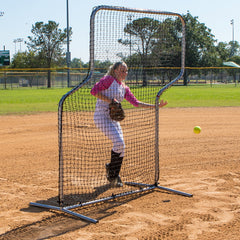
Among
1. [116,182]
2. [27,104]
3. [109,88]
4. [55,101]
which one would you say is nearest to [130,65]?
[109,88]

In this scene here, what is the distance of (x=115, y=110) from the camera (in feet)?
16.1

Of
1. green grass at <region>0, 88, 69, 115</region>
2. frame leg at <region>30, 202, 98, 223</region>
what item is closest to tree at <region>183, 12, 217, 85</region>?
green grass at <region>0, 88, 69, 115</region>

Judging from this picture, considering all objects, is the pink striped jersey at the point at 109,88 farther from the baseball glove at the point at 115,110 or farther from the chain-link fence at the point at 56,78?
the chain-link fence at the point at 56,78

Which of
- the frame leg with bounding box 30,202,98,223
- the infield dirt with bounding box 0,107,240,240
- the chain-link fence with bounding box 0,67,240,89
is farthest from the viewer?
the chain-link fence with bounding box 0,67,240,89

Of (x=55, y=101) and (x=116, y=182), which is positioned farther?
(x=55, y=101)

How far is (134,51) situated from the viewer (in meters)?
5.27

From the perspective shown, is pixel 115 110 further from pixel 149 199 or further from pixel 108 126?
pixel 149 199

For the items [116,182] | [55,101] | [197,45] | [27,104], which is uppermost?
[197,45]

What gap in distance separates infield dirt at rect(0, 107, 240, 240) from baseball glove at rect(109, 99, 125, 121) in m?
1.13

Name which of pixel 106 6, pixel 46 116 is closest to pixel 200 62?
pixel 46 116

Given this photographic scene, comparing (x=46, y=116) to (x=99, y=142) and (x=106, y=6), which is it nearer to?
(x=99, y=142)

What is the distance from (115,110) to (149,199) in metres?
1.30

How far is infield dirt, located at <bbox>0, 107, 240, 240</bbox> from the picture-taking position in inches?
150

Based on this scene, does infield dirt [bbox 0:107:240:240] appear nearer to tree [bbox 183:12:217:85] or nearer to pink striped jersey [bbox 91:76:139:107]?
pink striped jersey [bbox 91:76:139:107]
